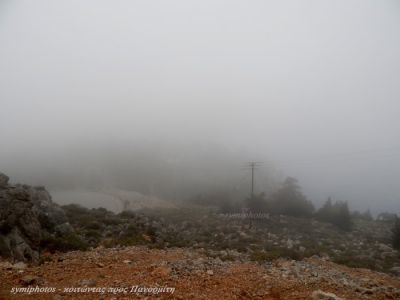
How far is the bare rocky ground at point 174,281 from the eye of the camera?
12.0 m

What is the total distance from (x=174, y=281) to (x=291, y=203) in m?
91.1

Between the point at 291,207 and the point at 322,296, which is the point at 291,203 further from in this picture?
the point at 322,296

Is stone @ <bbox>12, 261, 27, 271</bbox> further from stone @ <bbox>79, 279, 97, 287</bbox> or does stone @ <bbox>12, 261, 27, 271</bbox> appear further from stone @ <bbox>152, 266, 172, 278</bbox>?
stone @ <bbox>152, 266, 172, 278</bbox>

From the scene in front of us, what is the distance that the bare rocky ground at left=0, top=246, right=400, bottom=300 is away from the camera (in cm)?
1197

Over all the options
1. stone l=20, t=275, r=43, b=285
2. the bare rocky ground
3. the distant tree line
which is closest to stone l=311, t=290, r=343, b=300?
the bare rocky ground

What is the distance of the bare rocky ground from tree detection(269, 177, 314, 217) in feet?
258

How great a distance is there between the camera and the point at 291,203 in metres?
98.9

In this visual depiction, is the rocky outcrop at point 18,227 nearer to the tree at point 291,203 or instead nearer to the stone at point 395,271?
the stone at point 395,271

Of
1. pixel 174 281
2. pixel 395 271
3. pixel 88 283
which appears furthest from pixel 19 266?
pixel 395 271

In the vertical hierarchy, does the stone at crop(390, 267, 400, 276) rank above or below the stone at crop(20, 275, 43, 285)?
below

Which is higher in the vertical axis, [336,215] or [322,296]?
[322,296]

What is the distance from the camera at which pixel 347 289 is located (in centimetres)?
1414

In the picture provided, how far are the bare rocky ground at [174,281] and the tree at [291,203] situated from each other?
258 feet

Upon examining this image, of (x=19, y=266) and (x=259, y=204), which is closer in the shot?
(x=19, y=266)
